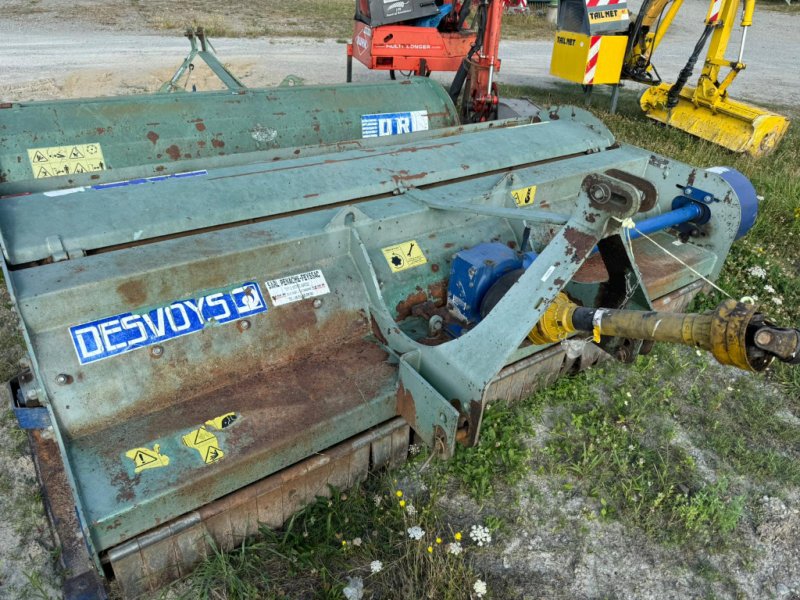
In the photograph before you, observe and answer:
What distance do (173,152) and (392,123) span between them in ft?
5.16

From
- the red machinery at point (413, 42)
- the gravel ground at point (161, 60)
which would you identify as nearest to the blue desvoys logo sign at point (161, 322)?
the red machinery at point (413, 42)

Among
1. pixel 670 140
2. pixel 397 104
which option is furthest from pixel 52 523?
pixel 670 140

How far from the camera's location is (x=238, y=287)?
2.20 meters

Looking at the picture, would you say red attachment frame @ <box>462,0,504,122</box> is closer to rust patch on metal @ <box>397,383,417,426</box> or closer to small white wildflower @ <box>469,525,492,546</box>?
rust patch on metal @ <box>397,383,417,426</box>

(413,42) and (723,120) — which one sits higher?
(413,42)

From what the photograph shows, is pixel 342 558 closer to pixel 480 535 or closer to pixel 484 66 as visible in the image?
pixel 480 535

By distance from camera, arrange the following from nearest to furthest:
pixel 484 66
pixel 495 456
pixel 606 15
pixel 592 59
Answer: pixel 495 456, pixel 484 66, pixel 606 15, pixel 592 59

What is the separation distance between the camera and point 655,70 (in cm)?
633

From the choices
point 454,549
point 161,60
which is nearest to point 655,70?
point 454,549

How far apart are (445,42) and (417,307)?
3951mm

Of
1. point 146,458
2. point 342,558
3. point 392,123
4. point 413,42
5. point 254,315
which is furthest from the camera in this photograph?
point 413,42

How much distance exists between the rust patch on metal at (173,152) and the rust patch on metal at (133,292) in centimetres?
182

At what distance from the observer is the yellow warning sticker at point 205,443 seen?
72.7 inches

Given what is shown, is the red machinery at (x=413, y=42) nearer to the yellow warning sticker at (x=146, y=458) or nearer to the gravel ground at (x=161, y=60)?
the gravel ground at (x=161, y=60)
